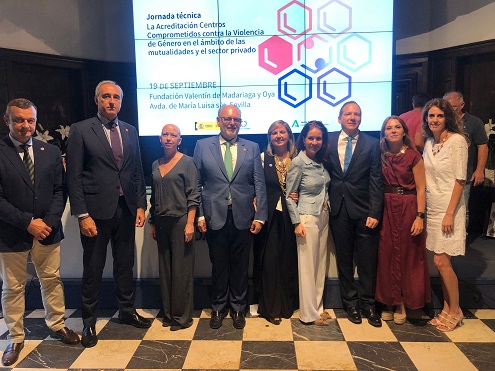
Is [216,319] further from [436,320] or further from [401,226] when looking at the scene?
[436,320]

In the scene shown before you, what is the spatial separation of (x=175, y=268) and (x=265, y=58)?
2.46 m

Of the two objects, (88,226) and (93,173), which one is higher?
(93,173)

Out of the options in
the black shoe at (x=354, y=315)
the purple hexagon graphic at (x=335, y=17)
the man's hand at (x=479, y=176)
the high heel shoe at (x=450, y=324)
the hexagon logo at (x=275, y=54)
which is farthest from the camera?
the hexagon logo at (x=275, y=54)

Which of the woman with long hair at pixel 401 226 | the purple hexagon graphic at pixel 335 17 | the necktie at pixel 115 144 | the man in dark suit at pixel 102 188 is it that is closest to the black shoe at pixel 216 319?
the man in dark suit at pixel 102 188

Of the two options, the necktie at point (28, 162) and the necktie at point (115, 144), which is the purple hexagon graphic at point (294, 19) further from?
the necktie at point (28, 162)

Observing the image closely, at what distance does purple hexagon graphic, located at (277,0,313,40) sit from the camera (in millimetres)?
4113

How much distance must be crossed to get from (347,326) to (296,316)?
14.5 inches

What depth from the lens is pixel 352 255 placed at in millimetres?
2906

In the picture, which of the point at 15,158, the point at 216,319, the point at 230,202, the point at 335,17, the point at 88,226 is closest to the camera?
the point at 15,158

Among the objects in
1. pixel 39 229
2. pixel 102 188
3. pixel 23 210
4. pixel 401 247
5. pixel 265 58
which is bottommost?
pixel 401 247

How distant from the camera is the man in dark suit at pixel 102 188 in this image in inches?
99.5

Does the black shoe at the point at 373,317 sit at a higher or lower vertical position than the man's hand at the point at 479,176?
lower

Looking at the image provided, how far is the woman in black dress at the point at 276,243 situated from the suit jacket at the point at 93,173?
3.17ft

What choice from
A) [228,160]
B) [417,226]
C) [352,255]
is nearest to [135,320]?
[228,160]
